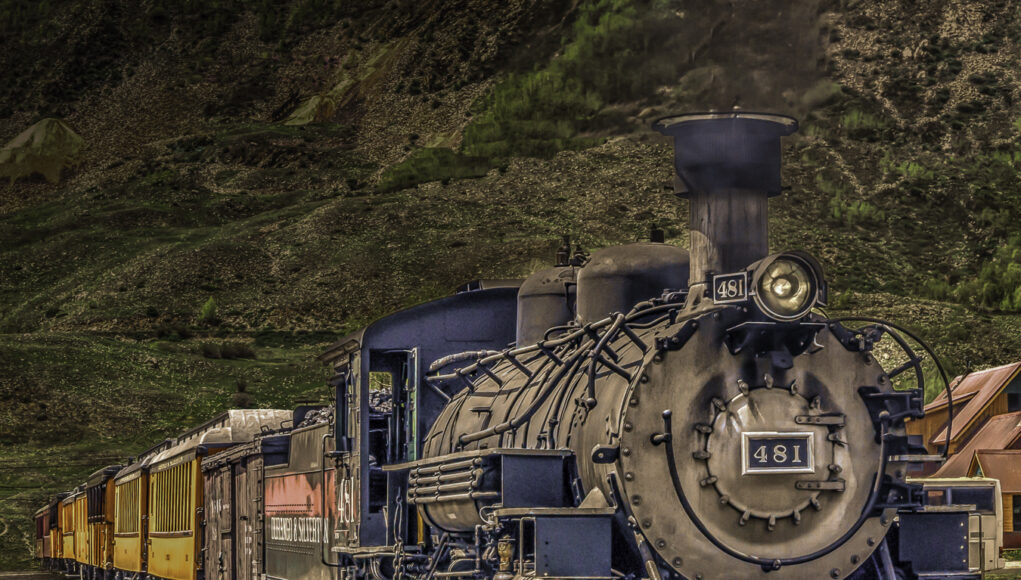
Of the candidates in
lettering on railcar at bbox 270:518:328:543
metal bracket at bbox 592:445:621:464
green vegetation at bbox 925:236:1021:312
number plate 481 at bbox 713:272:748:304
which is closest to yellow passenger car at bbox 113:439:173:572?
lettering on railcar at bbox 270:518:328:543

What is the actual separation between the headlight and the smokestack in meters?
0.53

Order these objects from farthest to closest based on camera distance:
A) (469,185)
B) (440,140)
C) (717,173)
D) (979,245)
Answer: (440,140), (469,185), (979,245), (717,173)

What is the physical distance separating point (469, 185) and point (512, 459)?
126m

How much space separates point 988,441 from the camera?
1624 inches

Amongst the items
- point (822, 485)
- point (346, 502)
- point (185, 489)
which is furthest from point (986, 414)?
point (822, 485)

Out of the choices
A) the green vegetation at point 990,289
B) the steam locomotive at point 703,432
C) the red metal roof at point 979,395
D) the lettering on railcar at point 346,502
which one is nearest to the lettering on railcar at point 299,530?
the lettering on railcar at point 346,502

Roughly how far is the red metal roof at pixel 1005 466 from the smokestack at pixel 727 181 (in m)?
29.9

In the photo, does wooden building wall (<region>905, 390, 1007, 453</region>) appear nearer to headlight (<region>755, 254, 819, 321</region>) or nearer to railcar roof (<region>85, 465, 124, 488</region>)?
railcar roof (<region>85, 465, 124, 488</region>)

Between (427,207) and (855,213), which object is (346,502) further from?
(427,207)

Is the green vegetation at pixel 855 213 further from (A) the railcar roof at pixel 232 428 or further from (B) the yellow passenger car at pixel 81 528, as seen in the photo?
(A) the railcar roof at pixel 232 428

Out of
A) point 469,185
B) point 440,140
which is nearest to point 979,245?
point 469,185

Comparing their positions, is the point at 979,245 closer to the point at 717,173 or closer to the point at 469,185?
the point at 469,185

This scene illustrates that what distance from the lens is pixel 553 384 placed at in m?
10.9

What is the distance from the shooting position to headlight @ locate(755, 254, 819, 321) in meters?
9.62
